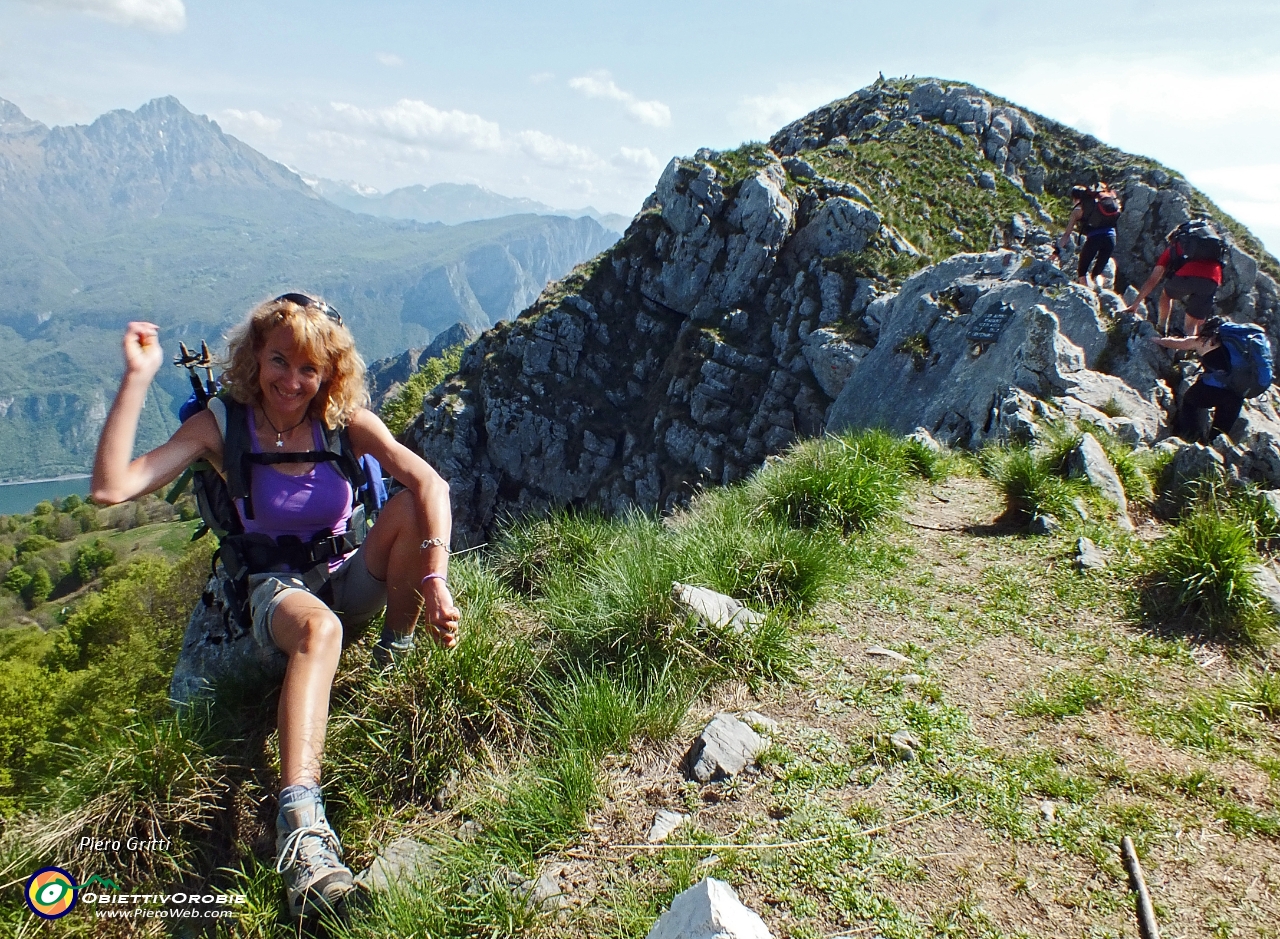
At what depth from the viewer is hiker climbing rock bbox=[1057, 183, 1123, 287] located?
15.9m

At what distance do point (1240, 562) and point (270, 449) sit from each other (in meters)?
6.79

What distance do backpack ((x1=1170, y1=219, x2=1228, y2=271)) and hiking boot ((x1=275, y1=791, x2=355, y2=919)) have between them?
1574 cm

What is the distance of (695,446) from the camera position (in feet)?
144

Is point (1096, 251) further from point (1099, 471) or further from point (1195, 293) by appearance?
point (1099, 471)

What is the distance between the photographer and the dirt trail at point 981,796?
114 inches

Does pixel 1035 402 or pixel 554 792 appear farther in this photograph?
pixel 1035 402

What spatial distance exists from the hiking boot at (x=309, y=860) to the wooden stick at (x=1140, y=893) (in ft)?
11.0

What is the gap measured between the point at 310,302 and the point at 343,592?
192cm

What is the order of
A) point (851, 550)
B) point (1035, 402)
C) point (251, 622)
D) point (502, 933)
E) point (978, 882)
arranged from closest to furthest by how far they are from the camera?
point (502, 933) → point (978, 882) → point (251, 622) → point (851, 550) → point (1035, 402)

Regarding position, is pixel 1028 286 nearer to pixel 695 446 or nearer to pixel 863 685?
pixel 863 685

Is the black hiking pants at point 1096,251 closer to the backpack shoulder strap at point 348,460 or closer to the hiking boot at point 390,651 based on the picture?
the backpack shoulder strap at point 348,460

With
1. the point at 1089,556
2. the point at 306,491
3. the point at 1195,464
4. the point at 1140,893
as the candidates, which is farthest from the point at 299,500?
the point at 1195,464

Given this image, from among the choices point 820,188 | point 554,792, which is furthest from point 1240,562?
point 820,188

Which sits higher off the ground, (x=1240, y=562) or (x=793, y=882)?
(x=1240, y=562)
